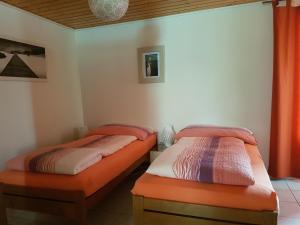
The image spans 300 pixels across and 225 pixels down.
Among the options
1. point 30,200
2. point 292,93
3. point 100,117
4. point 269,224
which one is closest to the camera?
point 269,224

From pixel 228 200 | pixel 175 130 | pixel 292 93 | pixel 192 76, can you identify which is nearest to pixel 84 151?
pixel 228 200

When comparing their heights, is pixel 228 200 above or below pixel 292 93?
below

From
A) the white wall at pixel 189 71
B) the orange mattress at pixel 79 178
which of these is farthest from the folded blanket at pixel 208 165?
the white wall at pixel 189 71

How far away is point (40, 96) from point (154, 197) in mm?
2144

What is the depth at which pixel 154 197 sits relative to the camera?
5.10ft

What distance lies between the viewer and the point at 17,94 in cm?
261

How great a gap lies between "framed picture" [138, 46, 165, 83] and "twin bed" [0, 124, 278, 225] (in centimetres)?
158

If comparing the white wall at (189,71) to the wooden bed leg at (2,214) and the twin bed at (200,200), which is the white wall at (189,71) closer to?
the twin bed at (200,200)

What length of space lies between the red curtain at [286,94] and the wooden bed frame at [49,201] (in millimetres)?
2052

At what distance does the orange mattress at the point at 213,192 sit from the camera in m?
1.36

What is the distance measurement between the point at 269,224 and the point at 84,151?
4.95ft

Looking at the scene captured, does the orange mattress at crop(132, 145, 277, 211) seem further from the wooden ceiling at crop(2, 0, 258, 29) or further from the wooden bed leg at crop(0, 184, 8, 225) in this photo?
the wooden ceiling at crop(2, 0, 258, 29)

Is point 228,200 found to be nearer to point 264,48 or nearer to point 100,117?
point 264,48

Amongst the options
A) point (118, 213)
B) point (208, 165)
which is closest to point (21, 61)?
point (118, 213)
